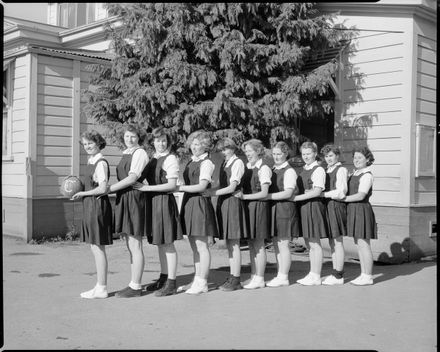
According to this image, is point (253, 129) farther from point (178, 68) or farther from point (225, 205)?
point (225, 205)

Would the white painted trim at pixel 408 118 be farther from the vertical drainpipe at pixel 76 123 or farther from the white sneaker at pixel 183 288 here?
the vertical drainpipe at pixel 76 123

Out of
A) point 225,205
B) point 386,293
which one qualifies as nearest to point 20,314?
point 225,205

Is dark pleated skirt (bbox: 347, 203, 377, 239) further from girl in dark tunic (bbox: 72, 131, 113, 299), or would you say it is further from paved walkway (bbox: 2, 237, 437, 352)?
girl in dark tunic (bbox: 72, 131, 113, 299)

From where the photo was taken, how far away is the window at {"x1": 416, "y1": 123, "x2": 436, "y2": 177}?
9.66m

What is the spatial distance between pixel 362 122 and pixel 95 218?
5646 millimetres

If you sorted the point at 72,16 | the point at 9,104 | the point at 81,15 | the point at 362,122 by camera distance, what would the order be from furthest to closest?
the point at 72,16 → the point at 81,15 → the point at 9,104 → the point at 362,122

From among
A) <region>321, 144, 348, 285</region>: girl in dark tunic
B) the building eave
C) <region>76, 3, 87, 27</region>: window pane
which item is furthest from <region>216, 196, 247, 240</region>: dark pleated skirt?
<region>76, 3, 87, 27</region>: window pane

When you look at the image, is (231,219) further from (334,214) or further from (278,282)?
(334,214)

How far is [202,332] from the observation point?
5.04 metres

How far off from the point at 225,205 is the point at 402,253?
403cm

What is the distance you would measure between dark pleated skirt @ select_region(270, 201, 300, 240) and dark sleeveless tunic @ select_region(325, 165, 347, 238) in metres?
0.51

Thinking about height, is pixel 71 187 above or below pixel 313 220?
→ above

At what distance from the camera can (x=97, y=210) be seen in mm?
6379

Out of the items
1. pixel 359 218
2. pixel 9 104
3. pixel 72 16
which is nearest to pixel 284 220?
pixel 359 218
